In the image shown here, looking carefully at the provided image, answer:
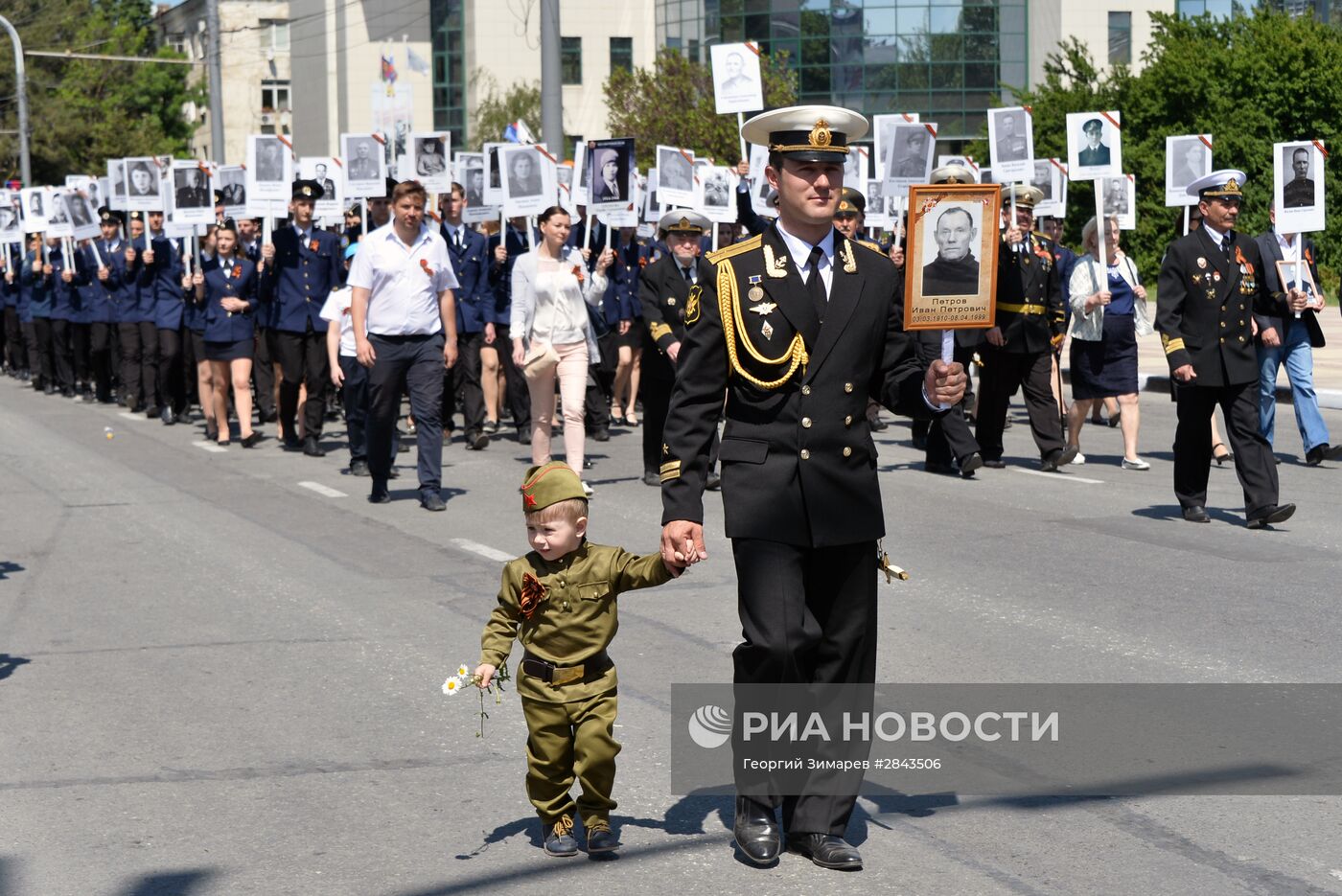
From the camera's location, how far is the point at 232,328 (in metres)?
16.8

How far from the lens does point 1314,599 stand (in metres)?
8.54

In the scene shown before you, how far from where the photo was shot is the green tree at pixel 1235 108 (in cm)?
3831

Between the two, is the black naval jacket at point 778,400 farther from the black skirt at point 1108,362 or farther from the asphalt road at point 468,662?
the black skirt at point 1108,362

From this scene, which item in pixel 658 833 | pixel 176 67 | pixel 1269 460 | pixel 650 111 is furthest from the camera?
pixel 176 67

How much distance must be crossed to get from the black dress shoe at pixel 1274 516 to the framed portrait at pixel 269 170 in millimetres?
10650

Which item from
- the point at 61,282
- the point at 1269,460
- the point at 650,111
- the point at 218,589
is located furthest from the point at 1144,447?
Answer: the point at 650,111

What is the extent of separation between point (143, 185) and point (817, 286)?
1742 cm

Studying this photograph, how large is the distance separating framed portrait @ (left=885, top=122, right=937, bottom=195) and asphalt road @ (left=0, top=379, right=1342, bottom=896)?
3212 mm

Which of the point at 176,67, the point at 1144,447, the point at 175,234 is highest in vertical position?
the point at 176,67

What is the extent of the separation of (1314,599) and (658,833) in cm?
438

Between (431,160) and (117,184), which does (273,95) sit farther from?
(431,160)

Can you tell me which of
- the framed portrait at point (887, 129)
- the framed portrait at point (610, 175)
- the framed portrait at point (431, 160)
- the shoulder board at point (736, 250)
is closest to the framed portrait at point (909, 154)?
the framed portrait at point (887, 129)

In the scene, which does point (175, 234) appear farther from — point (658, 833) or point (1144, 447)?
point (658, 833)

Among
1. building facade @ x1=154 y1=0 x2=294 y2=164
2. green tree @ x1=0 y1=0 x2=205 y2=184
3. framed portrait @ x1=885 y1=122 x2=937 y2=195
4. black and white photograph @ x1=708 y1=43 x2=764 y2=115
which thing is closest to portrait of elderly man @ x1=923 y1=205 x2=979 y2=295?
framed portrait @ x1=885 y1=122 x2=937 y2=195
